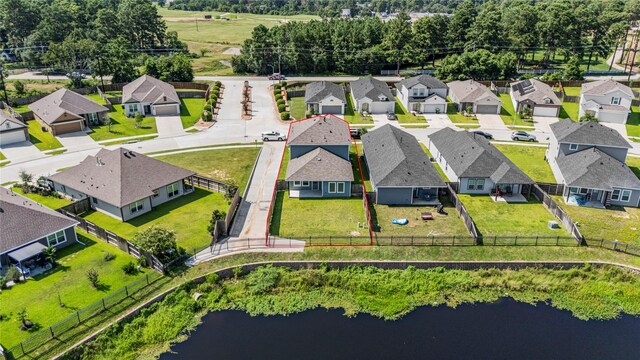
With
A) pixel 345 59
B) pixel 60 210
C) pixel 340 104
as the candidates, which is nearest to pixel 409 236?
pixel 60 210

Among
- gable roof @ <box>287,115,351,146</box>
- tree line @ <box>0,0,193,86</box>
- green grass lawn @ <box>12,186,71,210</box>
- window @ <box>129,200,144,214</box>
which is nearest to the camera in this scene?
window @ <box>129,200,144,214</box>

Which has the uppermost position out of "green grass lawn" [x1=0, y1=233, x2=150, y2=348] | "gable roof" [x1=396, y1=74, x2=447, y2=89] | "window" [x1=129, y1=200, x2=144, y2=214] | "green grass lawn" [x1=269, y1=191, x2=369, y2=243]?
"gable roof" [x1=396, y1=74, x2=447, y2=89]

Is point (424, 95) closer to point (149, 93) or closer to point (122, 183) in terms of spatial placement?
point (149, 93)

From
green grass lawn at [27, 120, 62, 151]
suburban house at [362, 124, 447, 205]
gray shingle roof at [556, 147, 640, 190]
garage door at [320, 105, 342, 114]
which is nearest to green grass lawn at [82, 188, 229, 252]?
suburban house at [362, 124, 447, 205]

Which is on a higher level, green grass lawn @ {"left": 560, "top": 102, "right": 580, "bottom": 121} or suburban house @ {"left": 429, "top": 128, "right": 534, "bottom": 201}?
green grass lawn @ {"left": 560, "top": 102, "right": 580, "bottom": 121}

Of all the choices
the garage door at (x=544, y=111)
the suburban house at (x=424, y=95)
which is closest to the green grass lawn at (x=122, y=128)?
the suburban house at (x=424, y=95)

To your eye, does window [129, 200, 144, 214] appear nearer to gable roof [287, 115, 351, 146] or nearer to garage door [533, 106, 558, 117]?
gable roof [287, 115, 351, 146]

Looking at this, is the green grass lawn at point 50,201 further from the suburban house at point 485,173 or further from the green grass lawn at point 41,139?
the suburban house at point 485,173

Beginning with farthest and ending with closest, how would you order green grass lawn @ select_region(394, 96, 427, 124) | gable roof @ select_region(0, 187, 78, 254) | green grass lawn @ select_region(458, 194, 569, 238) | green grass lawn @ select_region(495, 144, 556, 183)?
green grass lawn @ select_region(394, 96, 427, 124) < green grass lawn @ select_region(495, 144, 556, 183) < green grass lawn @ select_region(458, 194, 569, 238) < gable roof @ select_region(0, 187, 78, 254)
